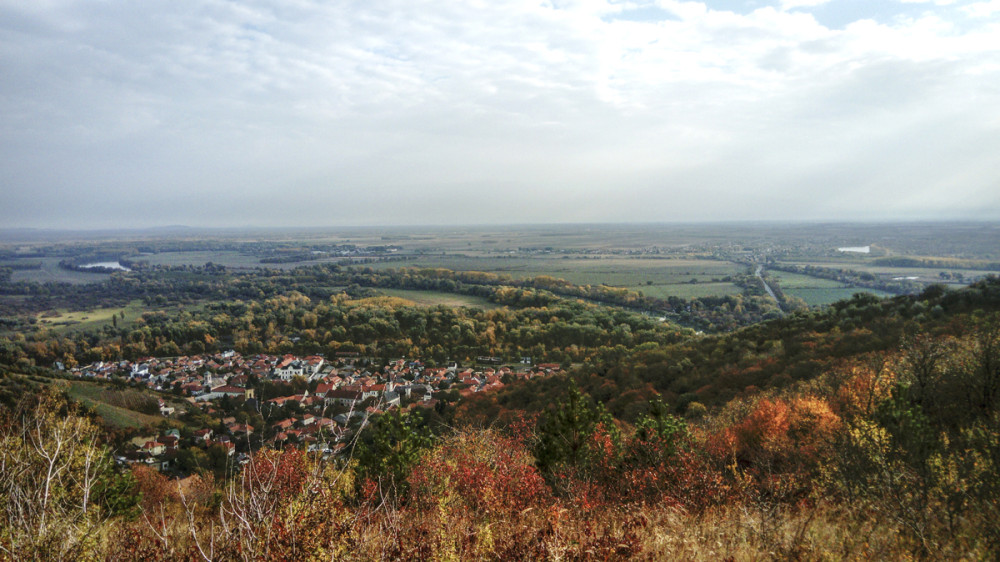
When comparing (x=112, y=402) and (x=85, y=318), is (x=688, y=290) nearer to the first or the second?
(x=112, y=402)

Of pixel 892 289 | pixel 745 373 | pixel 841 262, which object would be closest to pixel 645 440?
pixel 745 373

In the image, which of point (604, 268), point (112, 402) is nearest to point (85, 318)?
point (112, 402)

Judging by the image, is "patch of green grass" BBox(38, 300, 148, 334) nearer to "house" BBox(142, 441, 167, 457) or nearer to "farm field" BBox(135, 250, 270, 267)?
"house" BBox(142, 441, 167, 457)

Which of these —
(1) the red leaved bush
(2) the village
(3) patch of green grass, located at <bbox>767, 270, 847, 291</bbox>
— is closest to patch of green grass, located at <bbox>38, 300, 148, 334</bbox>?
(2) the village

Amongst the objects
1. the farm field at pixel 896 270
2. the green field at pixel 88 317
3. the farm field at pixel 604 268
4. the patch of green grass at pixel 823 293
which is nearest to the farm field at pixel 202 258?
the farm field at pixel 604 268

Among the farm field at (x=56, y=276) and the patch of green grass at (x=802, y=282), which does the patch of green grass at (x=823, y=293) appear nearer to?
the patch of green grass at (x=802, y=282)

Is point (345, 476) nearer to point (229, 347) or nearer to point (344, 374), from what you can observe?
point (344, 374)
